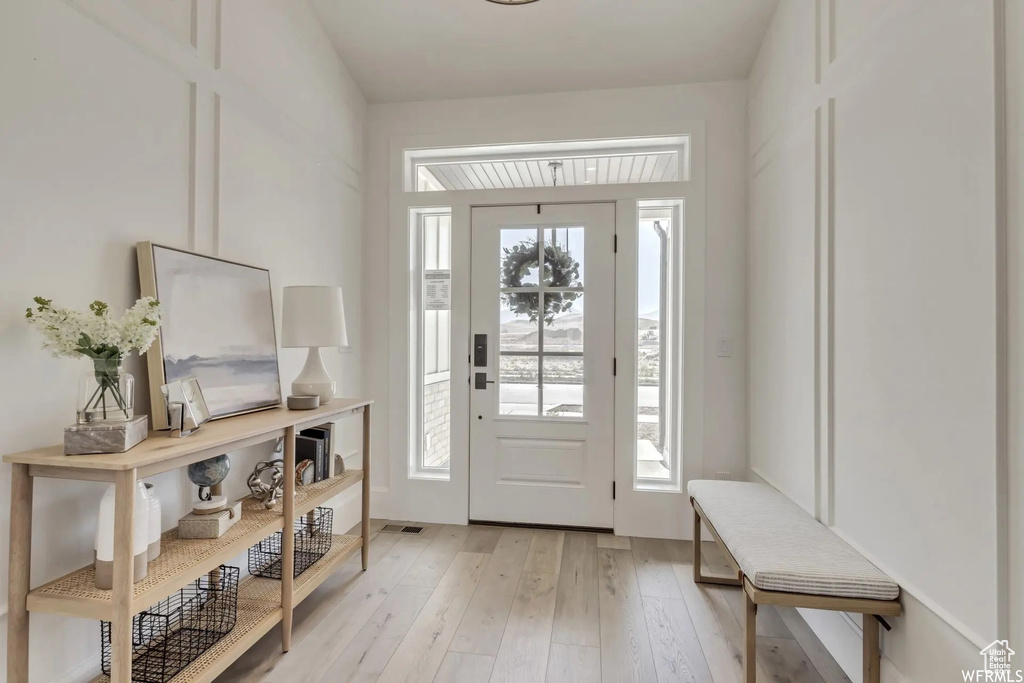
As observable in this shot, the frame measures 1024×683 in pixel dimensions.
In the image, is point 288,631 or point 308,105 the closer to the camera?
point 288,631

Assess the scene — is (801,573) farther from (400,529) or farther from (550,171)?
(550,171)

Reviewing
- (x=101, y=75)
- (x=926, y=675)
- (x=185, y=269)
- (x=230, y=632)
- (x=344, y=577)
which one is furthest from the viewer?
(x=344, y=577)

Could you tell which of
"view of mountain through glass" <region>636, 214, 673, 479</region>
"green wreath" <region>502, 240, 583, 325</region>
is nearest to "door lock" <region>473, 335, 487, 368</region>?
"green wreath" <region>502, 240, 583, 325</region>

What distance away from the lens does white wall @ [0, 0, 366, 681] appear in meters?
1.34

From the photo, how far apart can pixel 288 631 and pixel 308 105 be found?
97.8 inches

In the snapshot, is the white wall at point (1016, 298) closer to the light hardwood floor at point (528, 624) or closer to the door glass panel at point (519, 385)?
the light hardwood floor at point (528, 624)

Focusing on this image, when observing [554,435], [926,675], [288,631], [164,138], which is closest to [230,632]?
[288,631]

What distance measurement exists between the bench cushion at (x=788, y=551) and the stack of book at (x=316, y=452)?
Result: 1.79m

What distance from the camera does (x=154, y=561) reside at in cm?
147

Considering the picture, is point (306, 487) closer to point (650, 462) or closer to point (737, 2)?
point (650, 462)

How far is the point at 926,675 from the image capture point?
1375 mm

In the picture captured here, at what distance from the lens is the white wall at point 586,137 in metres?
2.91

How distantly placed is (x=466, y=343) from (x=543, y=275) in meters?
0.66

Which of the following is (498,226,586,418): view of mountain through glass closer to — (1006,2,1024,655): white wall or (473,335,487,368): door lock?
(473,335,487,368): door lock
